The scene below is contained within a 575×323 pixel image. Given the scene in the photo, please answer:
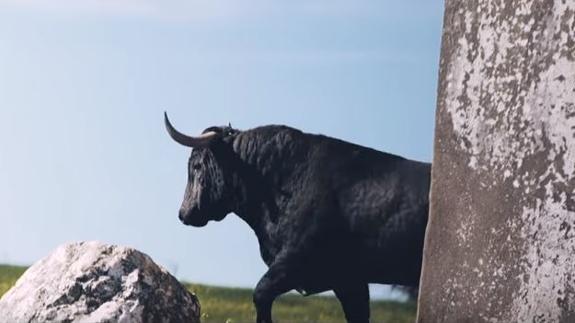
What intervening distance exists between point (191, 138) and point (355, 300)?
190 centimetres

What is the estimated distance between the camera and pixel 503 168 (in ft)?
19.0

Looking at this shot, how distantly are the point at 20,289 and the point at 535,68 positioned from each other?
3.42 m

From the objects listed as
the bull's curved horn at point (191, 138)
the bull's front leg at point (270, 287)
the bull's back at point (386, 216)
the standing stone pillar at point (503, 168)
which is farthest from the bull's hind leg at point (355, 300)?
the standing stone pillar at point (503, 168)

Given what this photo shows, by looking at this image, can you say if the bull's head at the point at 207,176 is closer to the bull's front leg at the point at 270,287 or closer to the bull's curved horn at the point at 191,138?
the bull's curved horn at the point at 191,138

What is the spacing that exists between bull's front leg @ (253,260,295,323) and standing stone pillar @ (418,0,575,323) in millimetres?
2712

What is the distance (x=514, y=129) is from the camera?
575cm

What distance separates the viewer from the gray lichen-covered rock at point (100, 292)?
699cm

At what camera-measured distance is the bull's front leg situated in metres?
8.73

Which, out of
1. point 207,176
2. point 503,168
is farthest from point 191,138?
point 503,168

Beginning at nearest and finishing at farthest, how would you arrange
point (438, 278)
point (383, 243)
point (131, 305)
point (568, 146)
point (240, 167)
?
point (568, 146), point (438, 278), point (131, 305), point (383, 243), point (240, 167)

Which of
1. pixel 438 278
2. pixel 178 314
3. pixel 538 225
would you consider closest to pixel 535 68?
pixel 538 225

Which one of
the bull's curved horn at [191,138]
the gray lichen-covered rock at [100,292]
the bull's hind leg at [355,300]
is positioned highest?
the bull's curved horn at [191,138]

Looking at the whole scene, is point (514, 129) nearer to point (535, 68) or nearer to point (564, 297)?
point (535, 68)

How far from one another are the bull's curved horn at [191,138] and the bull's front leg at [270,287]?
152cm
